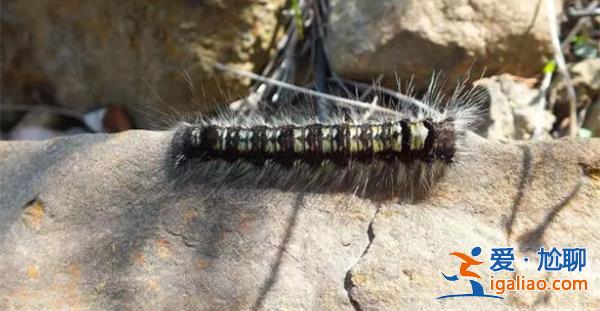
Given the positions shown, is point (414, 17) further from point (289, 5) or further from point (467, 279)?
point (467, 279)

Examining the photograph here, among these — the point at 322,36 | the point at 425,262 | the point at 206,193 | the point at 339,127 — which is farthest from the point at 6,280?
the point at 322,36

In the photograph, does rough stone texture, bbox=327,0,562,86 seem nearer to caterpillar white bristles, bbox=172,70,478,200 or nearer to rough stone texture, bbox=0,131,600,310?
caterpillar white bristles, bbox=172,70,478,200

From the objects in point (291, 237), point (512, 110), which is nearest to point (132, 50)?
point (291, 237)

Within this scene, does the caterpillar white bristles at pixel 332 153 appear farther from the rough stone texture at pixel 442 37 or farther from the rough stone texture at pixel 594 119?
the rough stone texture at pixel 594 119

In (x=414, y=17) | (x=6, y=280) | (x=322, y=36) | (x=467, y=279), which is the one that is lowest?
(x=6, y=280)

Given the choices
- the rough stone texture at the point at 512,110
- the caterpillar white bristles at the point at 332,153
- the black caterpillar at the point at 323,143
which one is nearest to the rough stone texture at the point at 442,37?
the rough stone texture at the point at 512,110
